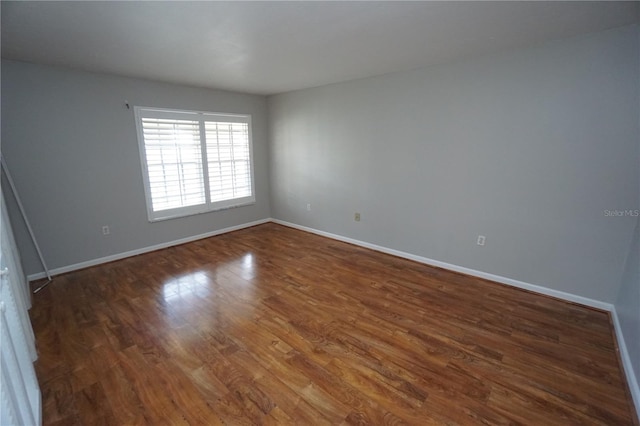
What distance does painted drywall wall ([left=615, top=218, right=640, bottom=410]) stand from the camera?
1791 millimetres

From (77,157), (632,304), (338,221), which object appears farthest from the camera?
(338,221)

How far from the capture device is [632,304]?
200cm

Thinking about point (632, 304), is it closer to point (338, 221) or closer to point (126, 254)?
point (338, 221)

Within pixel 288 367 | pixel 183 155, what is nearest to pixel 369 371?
pixel 288 367

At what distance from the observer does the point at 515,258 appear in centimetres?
293

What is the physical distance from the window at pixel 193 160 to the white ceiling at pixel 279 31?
85cm

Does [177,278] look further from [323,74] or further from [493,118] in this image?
[493,118]

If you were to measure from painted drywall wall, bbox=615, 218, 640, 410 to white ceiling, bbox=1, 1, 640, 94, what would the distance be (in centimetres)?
176

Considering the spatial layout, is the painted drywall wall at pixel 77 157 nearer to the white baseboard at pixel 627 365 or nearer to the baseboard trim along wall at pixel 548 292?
the baseboard trim along wall at pixel 548 292

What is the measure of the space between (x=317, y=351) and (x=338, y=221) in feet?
8.43

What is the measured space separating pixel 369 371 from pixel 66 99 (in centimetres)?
411

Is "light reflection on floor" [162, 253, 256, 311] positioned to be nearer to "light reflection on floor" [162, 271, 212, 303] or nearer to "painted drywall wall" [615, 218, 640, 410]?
"light reflection on floor" [162, 271, 212, 303]
